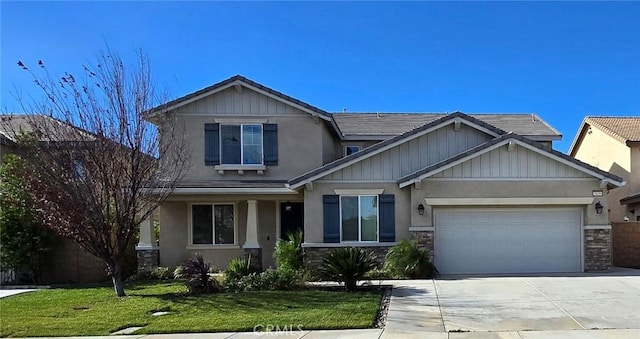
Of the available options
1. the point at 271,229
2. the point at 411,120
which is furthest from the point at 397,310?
the point at 411,120

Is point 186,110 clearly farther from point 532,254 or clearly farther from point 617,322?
point 617,322

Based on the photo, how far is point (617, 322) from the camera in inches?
353

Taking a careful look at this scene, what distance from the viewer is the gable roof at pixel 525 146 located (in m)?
15.8

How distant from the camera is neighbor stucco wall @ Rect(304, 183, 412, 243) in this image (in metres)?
16.5

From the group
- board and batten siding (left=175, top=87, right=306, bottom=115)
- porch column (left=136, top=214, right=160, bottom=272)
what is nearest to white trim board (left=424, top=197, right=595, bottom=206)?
board and batten siding (left=175, top=87, right=306, bottom=115)

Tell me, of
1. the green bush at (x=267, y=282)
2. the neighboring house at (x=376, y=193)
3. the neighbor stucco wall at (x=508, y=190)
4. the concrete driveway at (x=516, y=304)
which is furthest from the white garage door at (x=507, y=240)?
the green bush at (x=267, y=282)

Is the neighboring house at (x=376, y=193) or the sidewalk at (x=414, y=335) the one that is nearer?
the sidewalk at (x=414, y=335)

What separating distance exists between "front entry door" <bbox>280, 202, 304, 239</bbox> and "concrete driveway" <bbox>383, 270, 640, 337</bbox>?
535 centimetres

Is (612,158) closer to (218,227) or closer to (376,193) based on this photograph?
(376,193)

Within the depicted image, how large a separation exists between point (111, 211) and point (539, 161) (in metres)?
12.2

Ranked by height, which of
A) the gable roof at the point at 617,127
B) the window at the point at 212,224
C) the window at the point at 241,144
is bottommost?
the window at the point at 212,224

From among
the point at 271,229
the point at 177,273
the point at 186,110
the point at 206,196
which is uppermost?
the point at 186,110

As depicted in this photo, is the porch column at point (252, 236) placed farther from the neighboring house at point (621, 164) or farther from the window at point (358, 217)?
the neighboring house at point (621, 164)

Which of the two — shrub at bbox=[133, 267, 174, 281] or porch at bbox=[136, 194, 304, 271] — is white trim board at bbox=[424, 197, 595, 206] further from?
shrub at bbox=[133, 267, 174, 281]
